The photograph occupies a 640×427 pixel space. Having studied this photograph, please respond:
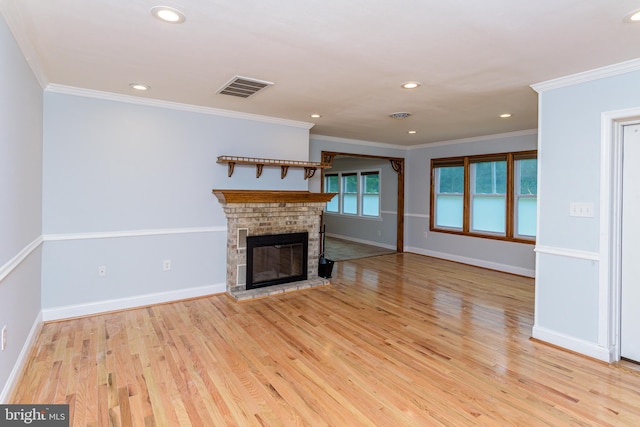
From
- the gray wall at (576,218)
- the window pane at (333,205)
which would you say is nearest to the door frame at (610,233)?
the gray wall at (576,218)

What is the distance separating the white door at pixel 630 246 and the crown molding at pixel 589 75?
0.45m

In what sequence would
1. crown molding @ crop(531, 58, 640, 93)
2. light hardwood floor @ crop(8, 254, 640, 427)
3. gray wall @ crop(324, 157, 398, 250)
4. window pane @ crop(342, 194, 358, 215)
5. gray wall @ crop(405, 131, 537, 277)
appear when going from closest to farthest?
light hardwood floor @ crop(8, 254, 640, 427), crown molding @ crop(531, 58, 640, 93), gray wall @ crop(405, 131, 537, 277), gray wall @ crop(324, 157, 398, 250), window pane @ crop(342, 194, 358, 215)

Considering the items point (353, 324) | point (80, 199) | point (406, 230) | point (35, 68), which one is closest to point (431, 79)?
point (353, 324)

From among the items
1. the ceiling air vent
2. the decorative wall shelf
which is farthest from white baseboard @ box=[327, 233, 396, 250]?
the ceiling air vent

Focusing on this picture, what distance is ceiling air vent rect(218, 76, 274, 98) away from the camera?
313 centimetres

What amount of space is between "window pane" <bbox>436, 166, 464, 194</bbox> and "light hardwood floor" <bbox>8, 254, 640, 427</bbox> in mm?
3118

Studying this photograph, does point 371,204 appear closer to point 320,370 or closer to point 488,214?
point 488,214

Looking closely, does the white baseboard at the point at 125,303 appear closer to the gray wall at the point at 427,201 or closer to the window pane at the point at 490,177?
the gray wall at the point at 427,201

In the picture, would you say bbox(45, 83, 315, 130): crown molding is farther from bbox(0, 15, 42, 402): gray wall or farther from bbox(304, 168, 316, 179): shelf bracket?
bbox(304, 168, 316, 179): shelf bracket

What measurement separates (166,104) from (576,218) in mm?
4296

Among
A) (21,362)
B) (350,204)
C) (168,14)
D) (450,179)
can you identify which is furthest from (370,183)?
(21,362)

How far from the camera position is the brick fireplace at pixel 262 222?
4.28m

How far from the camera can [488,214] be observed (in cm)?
620

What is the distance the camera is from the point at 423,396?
87.6 inches
